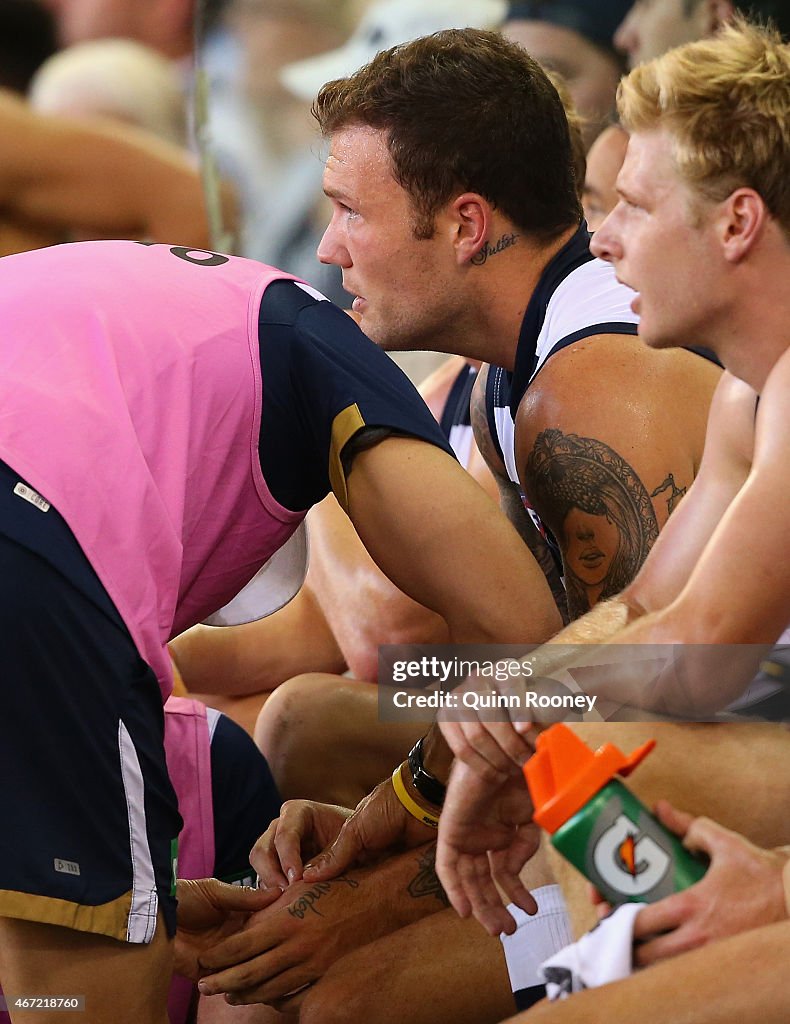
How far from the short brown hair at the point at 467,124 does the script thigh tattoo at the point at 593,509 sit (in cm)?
38

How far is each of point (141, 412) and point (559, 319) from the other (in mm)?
604

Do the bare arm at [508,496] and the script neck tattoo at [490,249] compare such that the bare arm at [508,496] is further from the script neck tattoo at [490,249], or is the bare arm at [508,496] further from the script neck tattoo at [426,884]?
the script neck tattoo at [426,884]

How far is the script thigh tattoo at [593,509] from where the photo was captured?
1337mm

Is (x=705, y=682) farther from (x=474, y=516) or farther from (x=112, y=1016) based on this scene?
(x=112, y=1016)

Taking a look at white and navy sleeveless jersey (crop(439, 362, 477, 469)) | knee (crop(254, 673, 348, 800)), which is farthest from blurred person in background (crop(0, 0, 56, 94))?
knee (crop(254, 673, 348, 800))

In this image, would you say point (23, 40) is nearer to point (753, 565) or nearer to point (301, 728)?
point (301, 728)

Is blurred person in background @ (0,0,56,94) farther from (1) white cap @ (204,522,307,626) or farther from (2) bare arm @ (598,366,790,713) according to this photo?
(2) bare arm @ (598,366,790,713)

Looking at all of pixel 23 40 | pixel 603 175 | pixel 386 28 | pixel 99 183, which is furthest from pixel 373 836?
pixel 23 40

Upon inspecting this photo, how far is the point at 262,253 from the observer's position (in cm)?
332

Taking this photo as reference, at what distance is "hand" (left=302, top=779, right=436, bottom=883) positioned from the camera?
1.32 meters

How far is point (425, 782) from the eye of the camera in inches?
50.0

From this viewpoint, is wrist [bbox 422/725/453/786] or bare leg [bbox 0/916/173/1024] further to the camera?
wrist [bbox 422/725/453/786]

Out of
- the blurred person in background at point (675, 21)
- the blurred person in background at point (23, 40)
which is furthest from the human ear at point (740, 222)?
the blurred person in background at point (23, 40)
